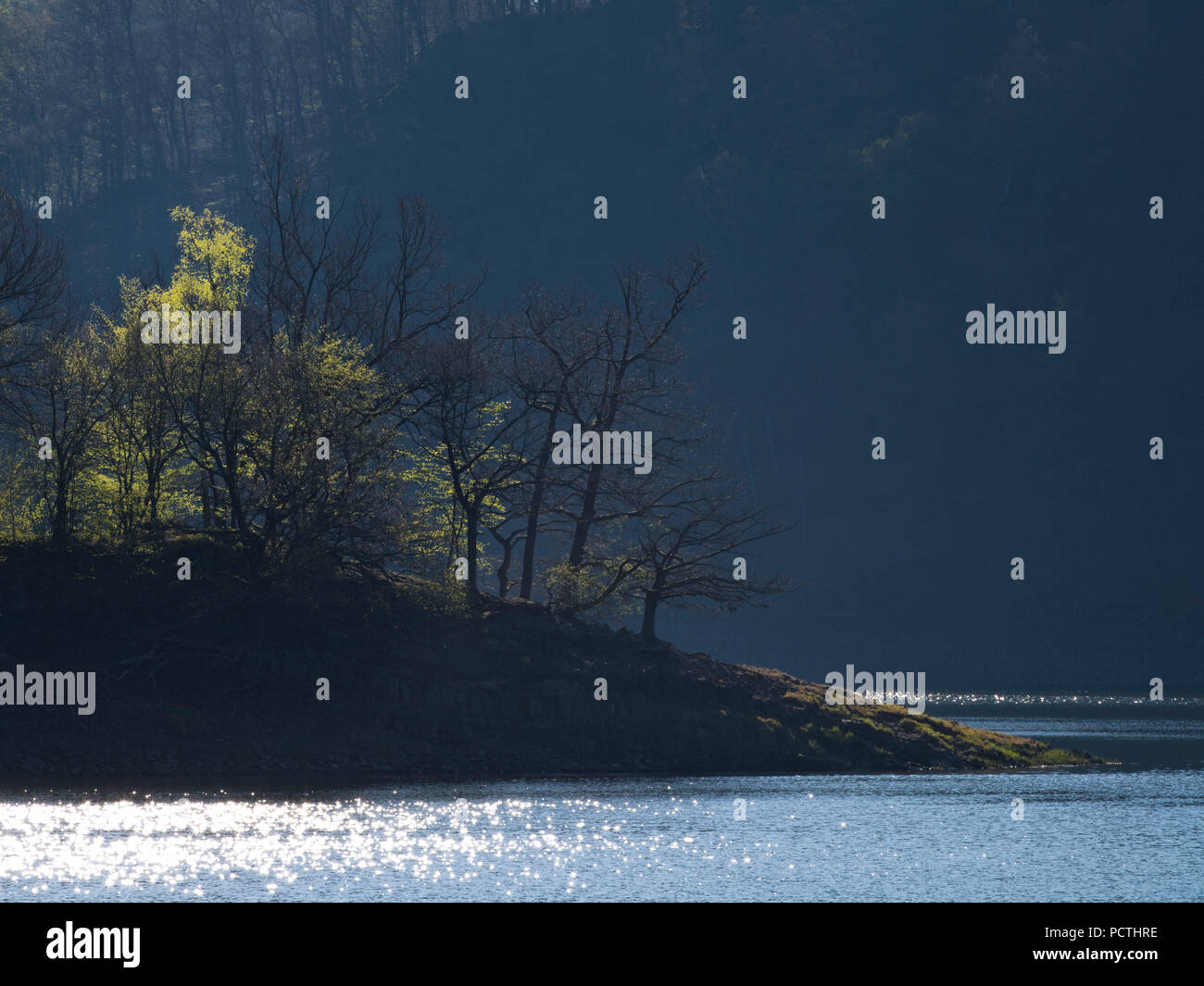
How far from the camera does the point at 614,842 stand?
36.3 m

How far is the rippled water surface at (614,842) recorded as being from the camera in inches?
1196

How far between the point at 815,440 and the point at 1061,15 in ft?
193

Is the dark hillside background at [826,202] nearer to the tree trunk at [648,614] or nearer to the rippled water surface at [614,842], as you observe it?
the tree trunk at [648,614]

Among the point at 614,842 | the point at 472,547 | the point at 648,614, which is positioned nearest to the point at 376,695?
the point at 472,547

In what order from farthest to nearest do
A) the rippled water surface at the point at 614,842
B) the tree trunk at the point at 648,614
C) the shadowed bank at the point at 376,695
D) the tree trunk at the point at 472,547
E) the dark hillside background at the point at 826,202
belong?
the dark hillside background at the point at 826,202 < the tree trunk at the point at 472,547 < the tree trunk at the point at 648,614 < the shadowed bank at the point at 376,695 < the rippled water surface at the point at 614,842

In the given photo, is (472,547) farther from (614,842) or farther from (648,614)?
(614,842)

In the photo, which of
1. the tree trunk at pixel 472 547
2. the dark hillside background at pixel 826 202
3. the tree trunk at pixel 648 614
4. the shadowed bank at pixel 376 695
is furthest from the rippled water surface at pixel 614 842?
the dark hillside background at pixel 826 202

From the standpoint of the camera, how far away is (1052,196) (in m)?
159

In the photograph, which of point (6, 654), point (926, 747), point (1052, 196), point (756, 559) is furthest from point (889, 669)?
point (6, 654)

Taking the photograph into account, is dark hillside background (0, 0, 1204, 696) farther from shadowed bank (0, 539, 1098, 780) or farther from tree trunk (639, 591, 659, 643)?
shadowed bank (0, 539, 1098, 780)

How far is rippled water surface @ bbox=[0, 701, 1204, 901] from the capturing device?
30.4 m

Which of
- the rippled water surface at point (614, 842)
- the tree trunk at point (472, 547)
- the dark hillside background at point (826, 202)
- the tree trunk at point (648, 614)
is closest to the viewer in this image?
the rippled water surface at point (614, 842)

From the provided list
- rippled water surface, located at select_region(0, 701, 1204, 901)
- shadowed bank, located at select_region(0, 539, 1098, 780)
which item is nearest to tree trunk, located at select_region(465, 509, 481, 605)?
shadowed bank, located at select_region(0, 539, 1098, 780)

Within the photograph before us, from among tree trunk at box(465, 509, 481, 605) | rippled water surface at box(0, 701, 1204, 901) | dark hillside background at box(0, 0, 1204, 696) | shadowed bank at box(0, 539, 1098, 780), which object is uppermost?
dark hillside background at box(0, 0, 1204, 696)
